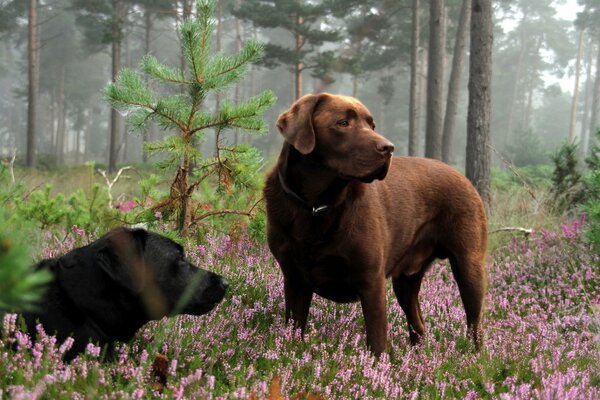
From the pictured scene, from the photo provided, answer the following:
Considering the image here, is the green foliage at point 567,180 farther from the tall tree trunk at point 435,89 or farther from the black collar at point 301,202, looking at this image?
the black collar at point 301,202

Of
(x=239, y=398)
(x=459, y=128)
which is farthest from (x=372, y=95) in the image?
(x=239, y=398)

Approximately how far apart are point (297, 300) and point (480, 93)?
8784mm

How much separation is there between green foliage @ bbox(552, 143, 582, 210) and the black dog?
27.1 ft

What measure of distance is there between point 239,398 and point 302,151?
4.83ft

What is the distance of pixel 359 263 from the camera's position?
343 cm

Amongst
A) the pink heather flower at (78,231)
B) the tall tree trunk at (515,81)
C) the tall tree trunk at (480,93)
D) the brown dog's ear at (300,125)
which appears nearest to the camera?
the brown dog's ear at (300,125)

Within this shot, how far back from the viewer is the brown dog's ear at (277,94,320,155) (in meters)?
3.27

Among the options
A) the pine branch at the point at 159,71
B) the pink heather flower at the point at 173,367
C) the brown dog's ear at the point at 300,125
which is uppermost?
the pine branch at the point at 159,71

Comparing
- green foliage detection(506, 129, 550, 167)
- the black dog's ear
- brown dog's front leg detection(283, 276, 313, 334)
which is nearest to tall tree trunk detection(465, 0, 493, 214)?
brown dog's front leg detection(283, 276, 313, 334)

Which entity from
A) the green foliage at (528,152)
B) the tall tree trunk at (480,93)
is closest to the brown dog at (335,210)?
the tall tree trunk at (480,93)

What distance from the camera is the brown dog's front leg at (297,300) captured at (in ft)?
12.3

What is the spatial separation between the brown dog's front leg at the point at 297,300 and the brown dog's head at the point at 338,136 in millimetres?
911

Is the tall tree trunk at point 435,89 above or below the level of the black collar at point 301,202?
above

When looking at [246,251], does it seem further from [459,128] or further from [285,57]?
[459,128]
